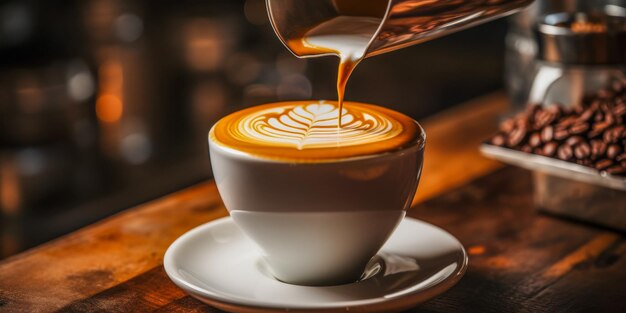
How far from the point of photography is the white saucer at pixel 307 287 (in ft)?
3.05

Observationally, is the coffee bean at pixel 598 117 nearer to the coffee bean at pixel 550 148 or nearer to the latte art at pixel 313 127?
the coffee bean at pixel 550 148

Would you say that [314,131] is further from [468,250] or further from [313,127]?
[468,250]

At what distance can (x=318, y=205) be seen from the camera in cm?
97

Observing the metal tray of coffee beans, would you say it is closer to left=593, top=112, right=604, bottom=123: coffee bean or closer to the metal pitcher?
left=593, top=112, right=604, bottom=123: coffee bean

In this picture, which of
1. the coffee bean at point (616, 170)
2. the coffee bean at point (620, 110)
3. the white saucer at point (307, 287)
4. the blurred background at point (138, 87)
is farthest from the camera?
the blurred background at point (138, 87)

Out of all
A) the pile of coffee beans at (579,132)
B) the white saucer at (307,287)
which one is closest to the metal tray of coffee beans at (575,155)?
the pile of coffee beans at (579,132)

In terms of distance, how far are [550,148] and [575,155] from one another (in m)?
0.04

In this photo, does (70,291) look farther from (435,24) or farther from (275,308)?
(435,24)

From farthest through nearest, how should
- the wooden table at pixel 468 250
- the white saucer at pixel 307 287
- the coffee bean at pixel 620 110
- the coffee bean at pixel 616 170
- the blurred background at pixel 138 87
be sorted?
1. the blurred background at pixel 138 87
2. the coffee bean at pixel 620 110
3. the coffee bean at pixel 616 170
4. the wooden table at pixel 468 250
5. the white saucer at pixel 307 287

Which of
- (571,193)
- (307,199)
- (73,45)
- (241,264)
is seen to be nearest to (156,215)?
(241,264)

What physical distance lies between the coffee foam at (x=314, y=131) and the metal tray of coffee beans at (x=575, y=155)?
29 cm

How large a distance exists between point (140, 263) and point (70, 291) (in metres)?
0.12

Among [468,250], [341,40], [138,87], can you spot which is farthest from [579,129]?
[138,87]

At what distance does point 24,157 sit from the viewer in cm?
298
